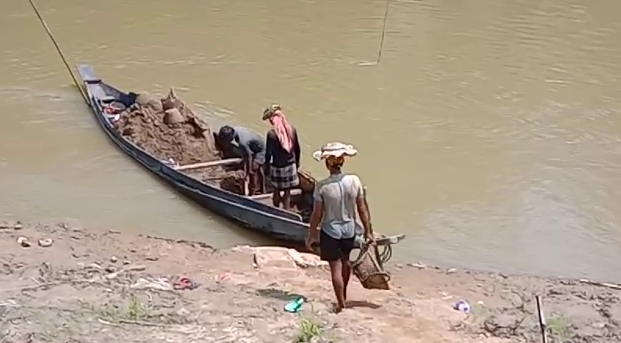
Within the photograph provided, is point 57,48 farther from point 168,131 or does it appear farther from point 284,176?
point 284,176

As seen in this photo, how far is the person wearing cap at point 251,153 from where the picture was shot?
10.4 m

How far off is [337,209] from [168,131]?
5.67m

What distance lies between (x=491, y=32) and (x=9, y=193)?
11325 millimetres

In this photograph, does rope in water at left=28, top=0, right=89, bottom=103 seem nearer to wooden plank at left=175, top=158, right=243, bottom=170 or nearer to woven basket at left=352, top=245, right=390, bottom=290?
wooden plank at left=175, top=158, right=243, bottom=170

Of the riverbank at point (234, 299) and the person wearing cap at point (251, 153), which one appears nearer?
the riverbank at point (234, 299)

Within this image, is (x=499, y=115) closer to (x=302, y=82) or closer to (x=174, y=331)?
(x=302, y=82)

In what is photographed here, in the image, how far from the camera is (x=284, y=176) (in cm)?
945

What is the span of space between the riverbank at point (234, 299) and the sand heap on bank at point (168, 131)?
6.08 feet

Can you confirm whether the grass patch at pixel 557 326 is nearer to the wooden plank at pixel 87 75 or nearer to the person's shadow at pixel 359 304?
the person's shadow at pixel 359 304

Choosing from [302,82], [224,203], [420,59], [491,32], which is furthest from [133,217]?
[491,32]

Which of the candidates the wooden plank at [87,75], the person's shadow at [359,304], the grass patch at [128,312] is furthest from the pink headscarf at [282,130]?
the wooden plank at [87,75]

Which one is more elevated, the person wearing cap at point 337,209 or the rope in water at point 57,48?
the person wearing cap at point 337,209

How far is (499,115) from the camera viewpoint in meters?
14.5

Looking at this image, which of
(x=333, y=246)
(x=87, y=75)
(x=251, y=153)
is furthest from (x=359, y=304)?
(x=87, y=75)
